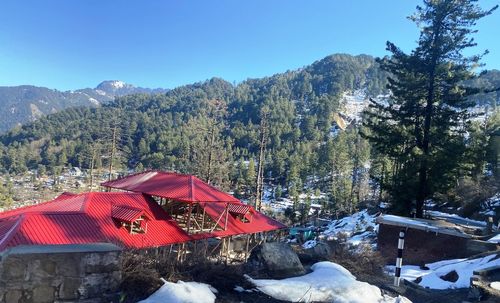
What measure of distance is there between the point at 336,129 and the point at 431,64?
15802 centimetres

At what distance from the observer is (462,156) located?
772 inches

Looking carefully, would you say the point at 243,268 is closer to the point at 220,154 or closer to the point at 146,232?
the point at 146,232

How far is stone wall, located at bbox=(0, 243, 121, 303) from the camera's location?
3.82 m

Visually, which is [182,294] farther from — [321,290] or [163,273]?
[321,290]

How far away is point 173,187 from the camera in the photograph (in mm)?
17359

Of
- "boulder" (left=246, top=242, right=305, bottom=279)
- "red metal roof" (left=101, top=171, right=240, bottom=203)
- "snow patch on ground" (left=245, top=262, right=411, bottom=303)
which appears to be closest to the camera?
"snow patch on ground" (left=245, top=262, right=411, bottom=303)

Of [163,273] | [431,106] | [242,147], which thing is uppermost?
[431,106]

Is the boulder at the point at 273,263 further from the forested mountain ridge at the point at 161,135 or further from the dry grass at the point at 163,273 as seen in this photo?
the forested mountain ridge at the point at 161,135

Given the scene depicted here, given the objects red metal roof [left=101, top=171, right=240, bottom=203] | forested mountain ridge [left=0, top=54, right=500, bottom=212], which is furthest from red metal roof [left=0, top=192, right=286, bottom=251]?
forested mountain ridge [left=0, top=54, right=500, bottom=212]

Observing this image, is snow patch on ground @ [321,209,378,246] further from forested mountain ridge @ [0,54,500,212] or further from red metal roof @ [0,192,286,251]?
forested mountain ridge @ [0,54,500,212]

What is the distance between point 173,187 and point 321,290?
1285cm

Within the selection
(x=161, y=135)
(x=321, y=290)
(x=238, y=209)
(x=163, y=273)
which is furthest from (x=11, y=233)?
(x=161, y=135)

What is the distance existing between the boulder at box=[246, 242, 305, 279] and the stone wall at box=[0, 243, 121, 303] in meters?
2.39

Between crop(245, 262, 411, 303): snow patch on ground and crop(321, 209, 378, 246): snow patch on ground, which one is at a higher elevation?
crop(245, 262, 411, 303): snow patch on ground
